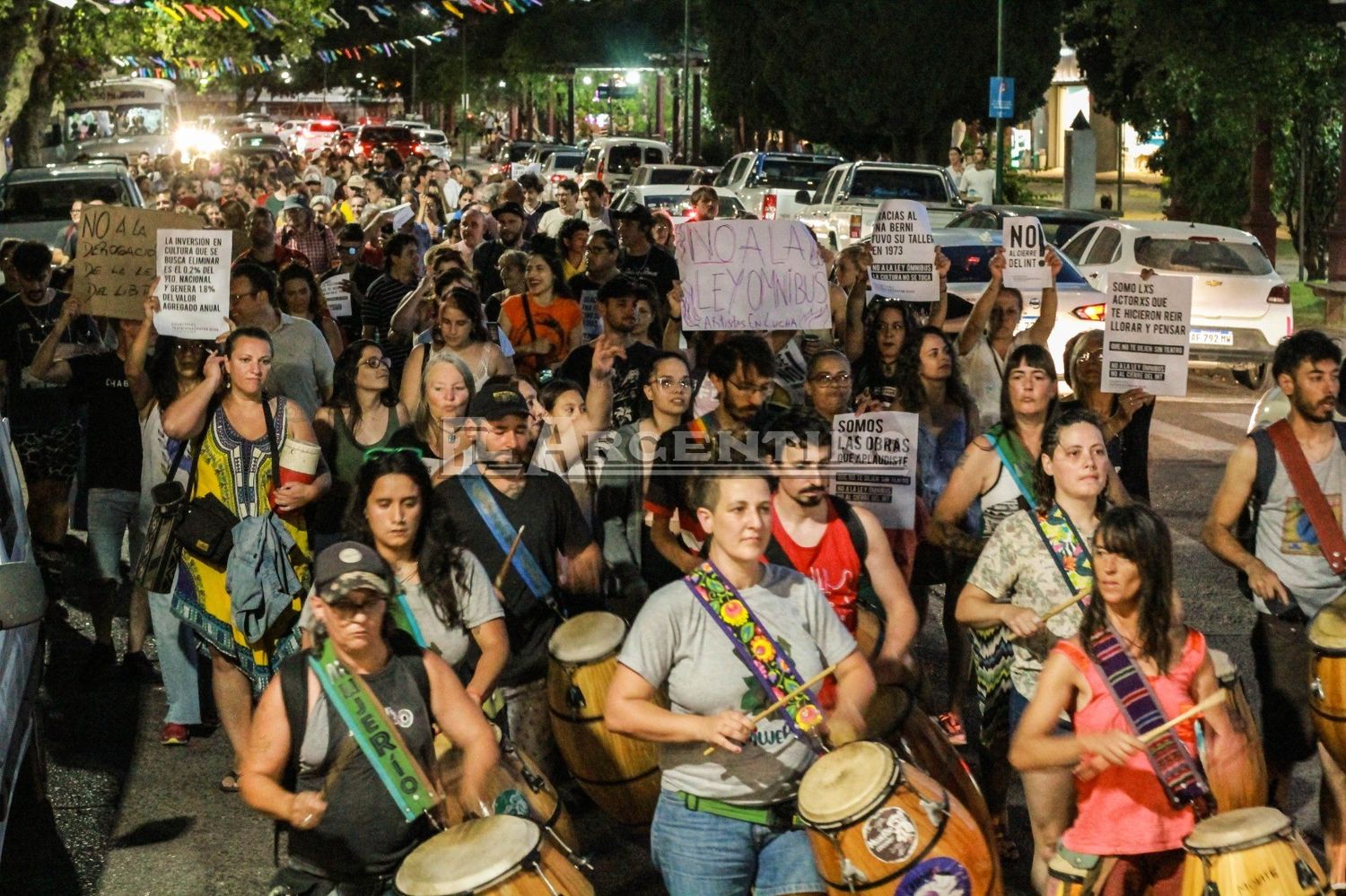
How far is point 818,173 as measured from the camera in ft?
102

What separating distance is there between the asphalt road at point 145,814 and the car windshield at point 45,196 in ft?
46.8

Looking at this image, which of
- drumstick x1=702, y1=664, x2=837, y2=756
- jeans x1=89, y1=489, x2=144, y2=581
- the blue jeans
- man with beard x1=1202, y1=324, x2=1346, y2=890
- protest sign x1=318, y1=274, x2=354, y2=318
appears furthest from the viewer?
protest sign x1=318, y1=274, x2=354, y2=318

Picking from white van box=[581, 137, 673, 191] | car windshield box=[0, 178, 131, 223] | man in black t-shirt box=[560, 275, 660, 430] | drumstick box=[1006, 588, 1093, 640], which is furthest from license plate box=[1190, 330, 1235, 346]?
white van box=[581, 137, 673, 191]

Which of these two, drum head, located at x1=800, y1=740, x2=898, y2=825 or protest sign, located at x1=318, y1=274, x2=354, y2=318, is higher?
protest sign, located at x1=318, y1=274, x2=354, y2=318

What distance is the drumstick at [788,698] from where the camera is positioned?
4621mm

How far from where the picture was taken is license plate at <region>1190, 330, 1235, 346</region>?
18344mm

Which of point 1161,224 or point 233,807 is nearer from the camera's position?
point 233,807

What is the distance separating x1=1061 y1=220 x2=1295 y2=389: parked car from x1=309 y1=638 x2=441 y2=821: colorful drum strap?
46.6ft

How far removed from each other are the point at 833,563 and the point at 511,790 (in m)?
1.24

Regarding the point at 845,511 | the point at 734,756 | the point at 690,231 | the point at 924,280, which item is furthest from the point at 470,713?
the point at 924,280

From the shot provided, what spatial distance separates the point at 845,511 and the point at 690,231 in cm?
422

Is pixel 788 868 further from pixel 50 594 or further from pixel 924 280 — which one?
pixel 924 280

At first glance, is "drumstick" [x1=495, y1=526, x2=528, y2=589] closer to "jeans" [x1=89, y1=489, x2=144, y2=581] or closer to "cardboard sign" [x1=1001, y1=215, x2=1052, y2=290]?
"jeans" [x1=89, y1=489, x2=144, y2=581]

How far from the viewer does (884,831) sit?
4445 mm
